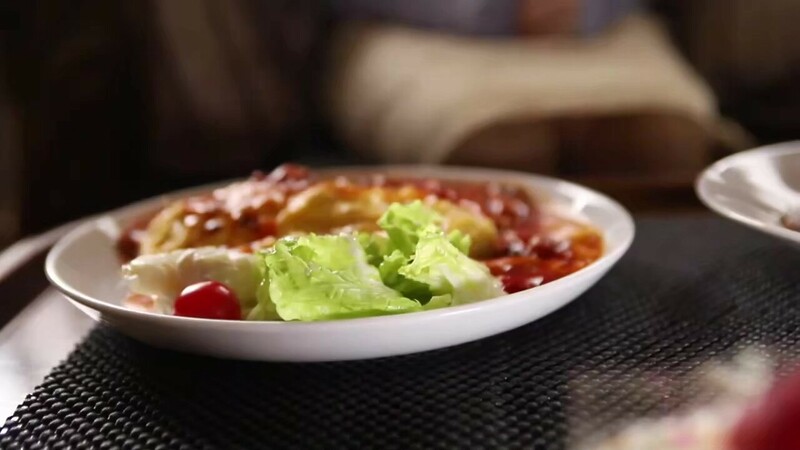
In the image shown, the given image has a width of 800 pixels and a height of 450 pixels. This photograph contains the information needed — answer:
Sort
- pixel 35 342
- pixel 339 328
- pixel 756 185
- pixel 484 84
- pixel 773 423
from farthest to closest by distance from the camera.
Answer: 1. pixel 484 84
2. pixel 756 185
3. pixel 35 342
4. pixel 339 328
5. pixel 773 423

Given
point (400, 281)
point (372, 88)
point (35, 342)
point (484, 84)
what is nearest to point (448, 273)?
point (400, 281)

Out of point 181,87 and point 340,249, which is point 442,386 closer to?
point 340,249

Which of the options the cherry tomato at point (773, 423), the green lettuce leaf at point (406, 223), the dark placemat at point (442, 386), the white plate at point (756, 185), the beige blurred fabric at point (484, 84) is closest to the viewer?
the cherry tomato at point (773, 423)

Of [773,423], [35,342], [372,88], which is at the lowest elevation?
[372,88]

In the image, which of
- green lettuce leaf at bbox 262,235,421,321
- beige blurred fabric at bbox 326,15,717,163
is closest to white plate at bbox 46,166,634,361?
green lettuce leaf at bbox 262,235,421,321

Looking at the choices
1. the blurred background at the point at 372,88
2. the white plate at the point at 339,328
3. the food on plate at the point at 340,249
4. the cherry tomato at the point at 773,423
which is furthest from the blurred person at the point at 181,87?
the cherry tomato at the point at 773,423

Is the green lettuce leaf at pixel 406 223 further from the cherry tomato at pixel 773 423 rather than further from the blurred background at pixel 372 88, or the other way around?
the blurred background at pixel 372 88

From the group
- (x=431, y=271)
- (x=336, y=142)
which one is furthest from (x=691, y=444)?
(x=336, y=142)
